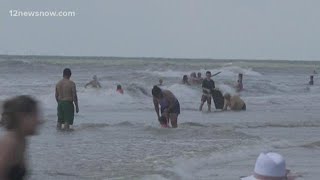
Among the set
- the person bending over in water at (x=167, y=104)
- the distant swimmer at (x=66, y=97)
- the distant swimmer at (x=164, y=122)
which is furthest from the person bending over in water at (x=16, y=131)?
the distant swimmer at (x=164, y=122)

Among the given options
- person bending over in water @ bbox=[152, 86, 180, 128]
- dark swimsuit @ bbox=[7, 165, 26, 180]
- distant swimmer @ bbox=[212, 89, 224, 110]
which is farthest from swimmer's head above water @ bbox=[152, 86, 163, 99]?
dark swimsuit @ bbox=[7, 165, 26, 180]

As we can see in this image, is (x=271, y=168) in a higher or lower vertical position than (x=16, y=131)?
lower

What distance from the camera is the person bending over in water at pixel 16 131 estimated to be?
4730 millimetres

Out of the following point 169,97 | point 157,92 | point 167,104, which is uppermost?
point 157,92

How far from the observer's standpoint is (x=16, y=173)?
4766mm

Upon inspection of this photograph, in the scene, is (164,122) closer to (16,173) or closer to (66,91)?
(66,91)

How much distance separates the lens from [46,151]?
13156 mm

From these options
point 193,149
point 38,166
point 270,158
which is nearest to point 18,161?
point 270,158

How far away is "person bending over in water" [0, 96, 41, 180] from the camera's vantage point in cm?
473

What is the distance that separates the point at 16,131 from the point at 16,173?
25 cm

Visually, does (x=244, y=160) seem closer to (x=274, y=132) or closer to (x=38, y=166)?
(x=38, y=166)

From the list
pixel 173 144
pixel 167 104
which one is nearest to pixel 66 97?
pixel 167 104

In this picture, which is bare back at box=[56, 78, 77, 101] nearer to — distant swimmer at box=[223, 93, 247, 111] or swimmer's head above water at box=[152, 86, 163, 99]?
swimmer's head above water at box=[152, 86, 163, 99]

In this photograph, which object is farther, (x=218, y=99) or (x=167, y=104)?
(x=218, y=99)
